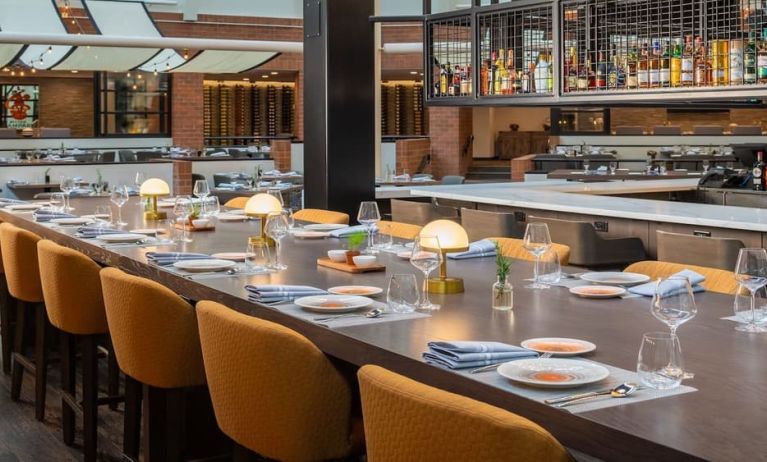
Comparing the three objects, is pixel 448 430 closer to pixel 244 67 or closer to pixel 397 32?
pixel 244 67

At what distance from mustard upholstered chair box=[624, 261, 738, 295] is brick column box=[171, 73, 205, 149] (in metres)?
18.5

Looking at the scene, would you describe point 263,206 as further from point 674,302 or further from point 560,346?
point 674,302

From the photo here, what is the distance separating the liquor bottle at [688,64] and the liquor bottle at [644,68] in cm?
25

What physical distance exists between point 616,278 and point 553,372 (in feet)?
4.76

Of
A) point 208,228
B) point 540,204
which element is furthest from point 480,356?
point 540,204

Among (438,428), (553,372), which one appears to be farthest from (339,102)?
(438,428)

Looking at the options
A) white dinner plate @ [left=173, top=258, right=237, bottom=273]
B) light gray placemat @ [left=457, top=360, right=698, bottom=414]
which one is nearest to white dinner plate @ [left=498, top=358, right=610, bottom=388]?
light gray placemat @ [left=457, top=360, right=698, bottom=414]

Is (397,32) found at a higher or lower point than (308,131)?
higher

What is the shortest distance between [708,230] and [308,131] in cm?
320

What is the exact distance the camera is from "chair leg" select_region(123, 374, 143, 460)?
4160mm

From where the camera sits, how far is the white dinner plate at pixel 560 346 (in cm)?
258

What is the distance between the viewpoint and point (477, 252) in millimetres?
4484

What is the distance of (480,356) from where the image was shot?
8.16 feet

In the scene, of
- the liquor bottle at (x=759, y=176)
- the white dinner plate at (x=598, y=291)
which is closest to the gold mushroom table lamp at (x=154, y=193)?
the white dinner plate at (x=598, y=291)
